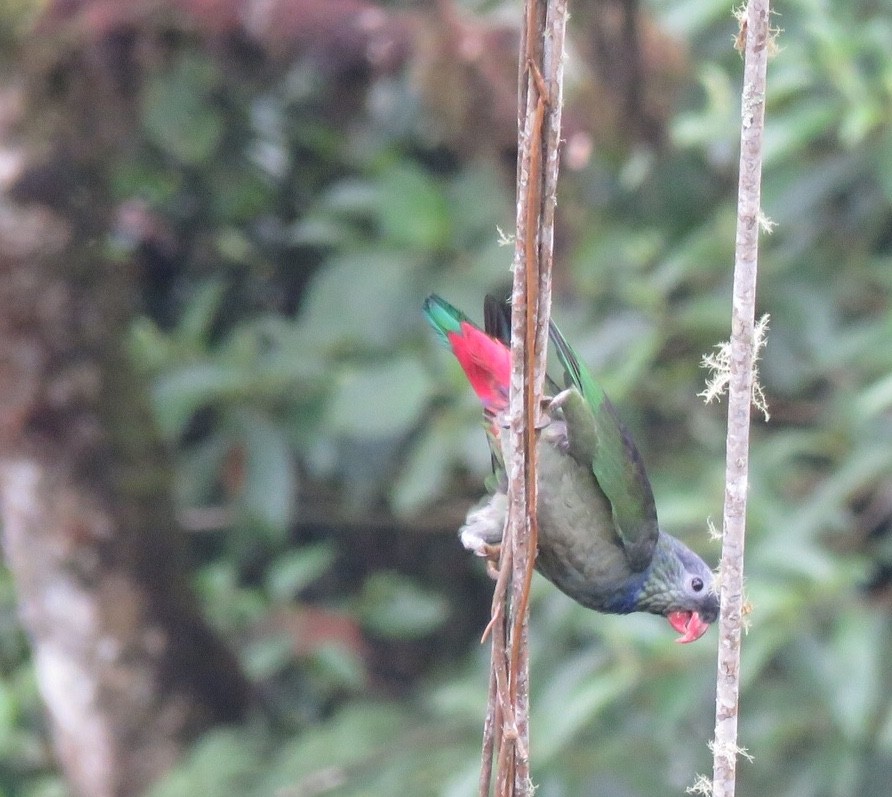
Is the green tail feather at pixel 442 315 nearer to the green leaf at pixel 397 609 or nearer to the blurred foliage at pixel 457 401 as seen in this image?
the blurred foliage at pixel 457 401

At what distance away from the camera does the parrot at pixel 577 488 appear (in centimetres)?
215

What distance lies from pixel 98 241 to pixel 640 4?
1783 mm

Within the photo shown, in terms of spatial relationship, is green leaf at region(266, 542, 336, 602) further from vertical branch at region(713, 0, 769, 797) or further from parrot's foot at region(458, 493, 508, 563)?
vertical branch at region(713, 0, 769, 797)

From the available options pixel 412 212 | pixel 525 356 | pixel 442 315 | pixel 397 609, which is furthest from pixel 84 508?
pixel 525 356

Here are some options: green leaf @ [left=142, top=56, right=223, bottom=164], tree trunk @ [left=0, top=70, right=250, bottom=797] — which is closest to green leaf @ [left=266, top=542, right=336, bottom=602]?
tree trunk @ [left=0, top=70, right=250, bottom=797]

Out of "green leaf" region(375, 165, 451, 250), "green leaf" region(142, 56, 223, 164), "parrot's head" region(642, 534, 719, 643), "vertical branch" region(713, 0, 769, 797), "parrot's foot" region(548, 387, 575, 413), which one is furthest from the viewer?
"green leaf" region(142, 56, 223, 164)

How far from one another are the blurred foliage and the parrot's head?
2.17ft

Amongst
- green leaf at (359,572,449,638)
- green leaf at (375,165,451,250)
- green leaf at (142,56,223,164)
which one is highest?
green leaf at (142,56,223,164)

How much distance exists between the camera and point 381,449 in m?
4.18

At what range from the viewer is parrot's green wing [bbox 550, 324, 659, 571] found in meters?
2.15

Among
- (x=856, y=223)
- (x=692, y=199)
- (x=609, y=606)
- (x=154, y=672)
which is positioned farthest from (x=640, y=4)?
(x=154, y=672)

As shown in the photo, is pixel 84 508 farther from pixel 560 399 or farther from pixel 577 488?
pixel 560 399

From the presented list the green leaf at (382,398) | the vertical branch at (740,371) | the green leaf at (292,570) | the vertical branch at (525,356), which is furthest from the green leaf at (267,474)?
the vertical branch at (740,371)

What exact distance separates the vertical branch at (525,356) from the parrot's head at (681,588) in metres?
0.99
